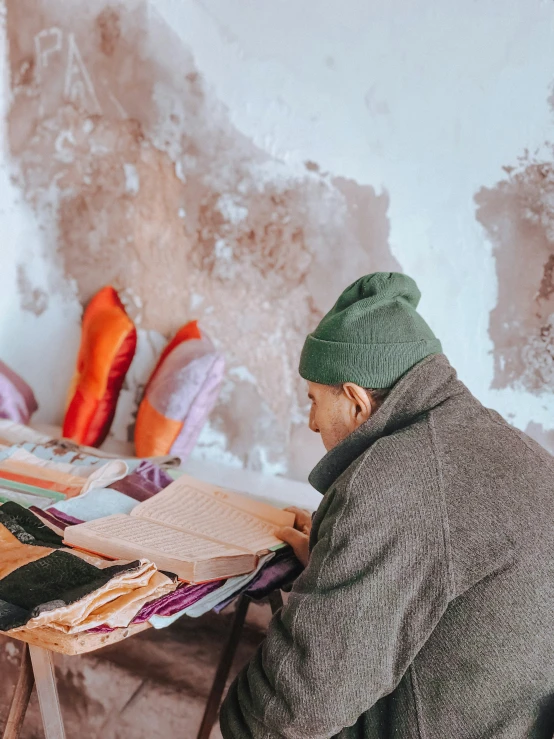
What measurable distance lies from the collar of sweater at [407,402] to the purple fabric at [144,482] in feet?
2.00

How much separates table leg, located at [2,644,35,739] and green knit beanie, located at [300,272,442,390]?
759 millimetres

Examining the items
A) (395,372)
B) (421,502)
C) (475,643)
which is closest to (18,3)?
(395,372)

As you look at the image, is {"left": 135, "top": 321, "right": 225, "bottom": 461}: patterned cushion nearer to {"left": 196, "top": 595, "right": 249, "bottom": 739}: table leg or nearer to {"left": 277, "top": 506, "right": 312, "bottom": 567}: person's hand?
{"left": 196, "top": 595, "right": 249, "bottom": 739}: table leg

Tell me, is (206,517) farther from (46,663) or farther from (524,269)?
(524,269)

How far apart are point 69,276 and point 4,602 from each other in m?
1.77

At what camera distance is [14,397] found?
2.53m

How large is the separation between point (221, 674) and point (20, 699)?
1.83ft

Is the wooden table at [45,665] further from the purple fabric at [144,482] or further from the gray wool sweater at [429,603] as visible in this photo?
the purple fabric at [144,482]

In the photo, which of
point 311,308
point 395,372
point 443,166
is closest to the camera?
point 395,372

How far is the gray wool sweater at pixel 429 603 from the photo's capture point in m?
0.97

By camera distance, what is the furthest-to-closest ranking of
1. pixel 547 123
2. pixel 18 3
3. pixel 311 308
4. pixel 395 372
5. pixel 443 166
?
pixel 18 3 → pixel 311 308 → pixel 443 166 → pixel 547 123 → pixel 395 372

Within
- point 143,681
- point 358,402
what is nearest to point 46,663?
point 358,402

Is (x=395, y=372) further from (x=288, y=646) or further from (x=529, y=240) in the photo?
(x=529, y=240)

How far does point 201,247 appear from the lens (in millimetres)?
2359
